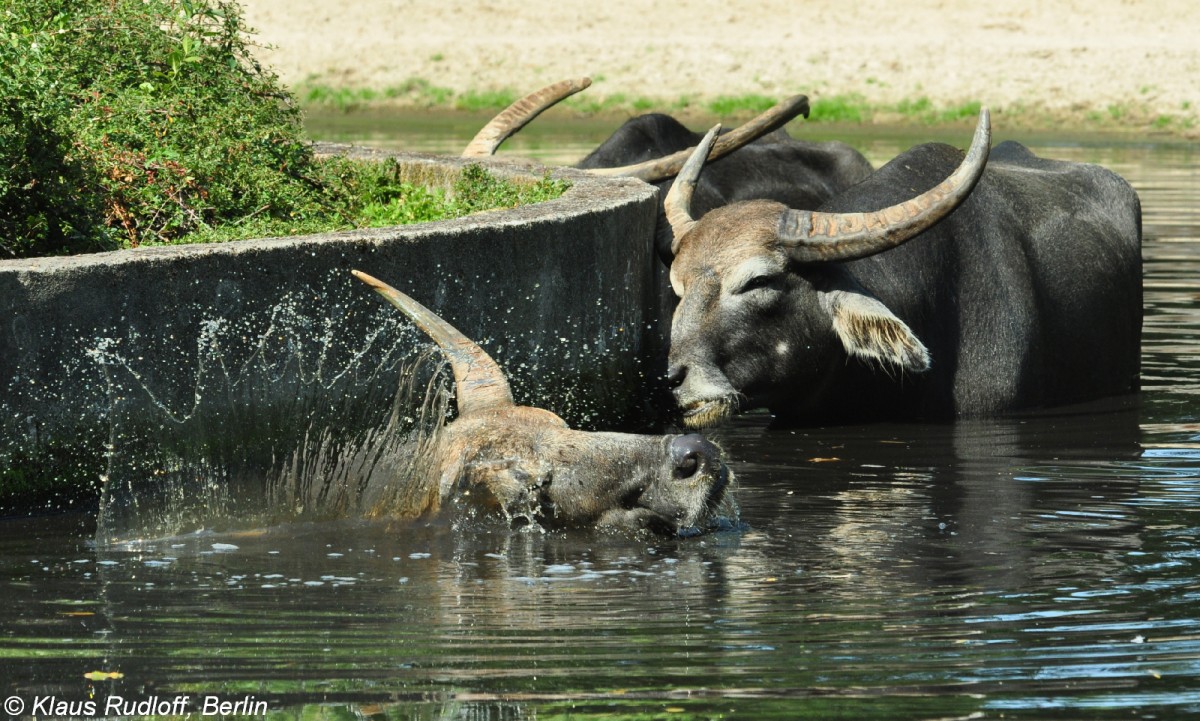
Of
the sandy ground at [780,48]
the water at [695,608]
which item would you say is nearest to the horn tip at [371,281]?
the water at [695,608]

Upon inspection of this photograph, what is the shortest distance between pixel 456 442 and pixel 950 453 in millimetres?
2806

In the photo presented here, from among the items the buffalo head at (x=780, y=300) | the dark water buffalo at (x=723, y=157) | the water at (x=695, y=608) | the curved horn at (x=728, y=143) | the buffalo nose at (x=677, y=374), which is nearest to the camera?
the water at (x=695, y=608)

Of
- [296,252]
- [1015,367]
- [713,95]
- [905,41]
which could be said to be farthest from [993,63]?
[296,252]

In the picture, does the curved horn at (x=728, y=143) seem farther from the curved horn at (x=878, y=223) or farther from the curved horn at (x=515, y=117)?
the curved horn at (x=878, y=223)

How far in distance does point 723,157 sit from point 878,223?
8.73 feet

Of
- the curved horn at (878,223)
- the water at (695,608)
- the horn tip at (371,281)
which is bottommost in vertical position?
the water at (695,608)

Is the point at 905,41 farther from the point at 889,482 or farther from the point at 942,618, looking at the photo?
the point at 942,618

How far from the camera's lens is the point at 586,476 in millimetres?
6727

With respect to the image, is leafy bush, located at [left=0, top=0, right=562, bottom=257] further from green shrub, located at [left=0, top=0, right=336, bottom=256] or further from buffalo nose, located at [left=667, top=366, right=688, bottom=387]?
buffalo nose, located at [left=667, top=366, right=688, bottom=387]

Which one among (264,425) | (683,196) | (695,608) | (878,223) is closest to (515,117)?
(683,196)

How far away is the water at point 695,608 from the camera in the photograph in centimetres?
492

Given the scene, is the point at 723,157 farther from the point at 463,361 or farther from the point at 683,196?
the point at 463,361

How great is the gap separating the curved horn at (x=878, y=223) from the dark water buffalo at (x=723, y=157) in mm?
1814

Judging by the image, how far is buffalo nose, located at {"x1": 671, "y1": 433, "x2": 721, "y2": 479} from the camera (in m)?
6.64
